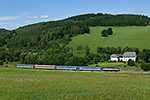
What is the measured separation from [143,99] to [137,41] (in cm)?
14736

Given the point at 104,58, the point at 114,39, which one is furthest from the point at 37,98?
the point at 114,39

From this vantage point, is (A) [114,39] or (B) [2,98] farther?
(A) [114,39]

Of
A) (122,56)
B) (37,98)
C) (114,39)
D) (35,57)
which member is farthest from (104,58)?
(37,98)

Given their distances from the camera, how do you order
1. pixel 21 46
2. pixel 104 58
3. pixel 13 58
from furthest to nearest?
1. pixel 21 46
2. pixel 13 58
3. pixel 104 58

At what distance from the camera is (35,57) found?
112 metres

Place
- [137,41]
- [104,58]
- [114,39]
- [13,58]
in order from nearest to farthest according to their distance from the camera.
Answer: [104,58]
[13,58]
[137,41]
[114,39]

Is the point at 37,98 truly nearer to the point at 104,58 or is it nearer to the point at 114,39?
the point at 104,58

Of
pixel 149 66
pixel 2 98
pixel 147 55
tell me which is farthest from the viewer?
pixel 147 55

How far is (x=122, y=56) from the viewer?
126m

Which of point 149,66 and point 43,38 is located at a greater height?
point 43,38

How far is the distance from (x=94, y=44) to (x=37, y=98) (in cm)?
15024

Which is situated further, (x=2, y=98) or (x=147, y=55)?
(x=147, y=55)

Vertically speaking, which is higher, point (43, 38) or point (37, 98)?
point (43, 38)

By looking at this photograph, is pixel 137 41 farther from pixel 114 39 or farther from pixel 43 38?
pixel 43 38
